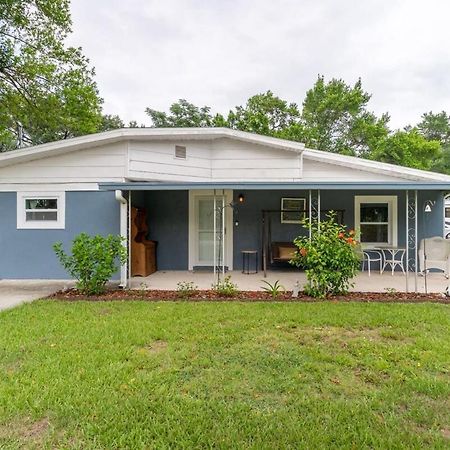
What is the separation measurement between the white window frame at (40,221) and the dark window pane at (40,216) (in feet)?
0.21

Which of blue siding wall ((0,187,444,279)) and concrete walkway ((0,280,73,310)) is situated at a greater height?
blue siding wall ((0,187,444,279))

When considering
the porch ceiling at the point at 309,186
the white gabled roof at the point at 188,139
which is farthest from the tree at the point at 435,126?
the porch ceiling at the point at 309,186

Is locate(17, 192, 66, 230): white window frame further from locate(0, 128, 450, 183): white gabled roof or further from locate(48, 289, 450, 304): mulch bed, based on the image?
locate(48, 289, 450, 304): mulch bed

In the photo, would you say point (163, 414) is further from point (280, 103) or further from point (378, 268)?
point (280, 103)

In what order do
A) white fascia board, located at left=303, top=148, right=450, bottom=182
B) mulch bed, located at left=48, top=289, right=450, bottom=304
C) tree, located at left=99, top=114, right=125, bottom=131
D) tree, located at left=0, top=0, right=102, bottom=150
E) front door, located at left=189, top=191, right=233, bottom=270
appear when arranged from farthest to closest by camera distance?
tree, located at left=99, top=114, right=125, bottom=131
tree, located at left=0, top=0, right=102, bottom=150
front door, located at left=189, top=191, right=233, bottom=270
white fascia board, located at left=303, top=148, right=450, bottom=182
mulch bed, located at left=48, top=289, right=450, bottom=304

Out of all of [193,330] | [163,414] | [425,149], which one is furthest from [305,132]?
[163,414]

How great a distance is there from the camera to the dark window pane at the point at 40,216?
324 inches

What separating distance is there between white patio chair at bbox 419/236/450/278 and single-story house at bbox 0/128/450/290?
0.35 meters

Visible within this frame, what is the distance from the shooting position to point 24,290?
7066 mm

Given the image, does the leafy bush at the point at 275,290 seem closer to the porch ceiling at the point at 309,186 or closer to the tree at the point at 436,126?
the porch ceiling at the point at 309,186

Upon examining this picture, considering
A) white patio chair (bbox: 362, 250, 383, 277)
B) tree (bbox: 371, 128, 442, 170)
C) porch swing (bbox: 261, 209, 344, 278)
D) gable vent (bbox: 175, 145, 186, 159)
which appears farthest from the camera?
tree (bbox: 371, 128, 442, 170)

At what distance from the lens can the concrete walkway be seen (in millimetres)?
6191

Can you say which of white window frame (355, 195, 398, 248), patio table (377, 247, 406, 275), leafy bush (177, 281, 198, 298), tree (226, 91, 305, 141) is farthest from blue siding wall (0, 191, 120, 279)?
tree (226, 91, 305, 141)

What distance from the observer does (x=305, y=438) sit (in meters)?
2.30
